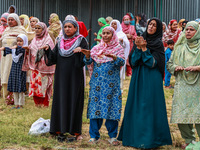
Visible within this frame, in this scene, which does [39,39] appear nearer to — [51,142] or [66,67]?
[66,67]

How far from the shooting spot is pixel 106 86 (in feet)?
17.3

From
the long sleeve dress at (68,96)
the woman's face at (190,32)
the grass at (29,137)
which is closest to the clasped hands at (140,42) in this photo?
the woman's face at (190,32)

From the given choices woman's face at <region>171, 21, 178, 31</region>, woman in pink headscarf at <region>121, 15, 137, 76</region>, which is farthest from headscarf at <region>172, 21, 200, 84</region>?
woman in pink headscarf at <region>121, 15, 137, 76</region>

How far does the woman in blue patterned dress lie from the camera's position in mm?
5250

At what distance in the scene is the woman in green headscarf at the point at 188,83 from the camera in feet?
16.5

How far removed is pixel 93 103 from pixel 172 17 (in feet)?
27.9

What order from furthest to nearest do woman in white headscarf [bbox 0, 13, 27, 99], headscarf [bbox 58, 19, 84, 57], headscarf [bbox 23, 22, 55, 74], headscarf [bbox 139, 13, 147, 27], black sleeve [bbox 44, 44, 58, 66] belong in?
headscarf [bbox 139, 13, 147, 27] < woman in white headscarf [bbox 0, 13, 27, 99] < headscarf [bbox 23, 22, 55, 74] < black sleeve [bbox 44, 44, 58, 66] < headscarf [bbox 58, 19, 84, 57]

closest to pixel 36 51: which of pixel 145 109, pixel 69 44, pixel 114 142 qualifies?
pixel 69 44

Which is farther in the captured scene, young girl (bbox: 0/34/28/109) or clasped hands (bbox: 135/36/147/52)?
young girl (bbox: 0/34/28/109)

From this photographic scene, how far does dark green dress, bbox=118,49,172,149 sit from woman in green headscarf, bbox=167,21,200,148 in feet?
0.69

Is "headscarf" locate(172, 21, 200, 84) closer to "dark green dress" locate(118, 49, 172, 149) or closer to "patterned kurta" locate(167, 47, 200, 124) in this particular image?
"patterned kurta" locate(167, 47, 200, 124)

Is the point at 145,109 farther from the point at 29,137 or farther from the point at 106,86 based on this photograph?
the point at 29,137

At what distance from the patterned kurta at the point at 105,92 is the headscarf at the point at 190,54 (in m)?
0.79

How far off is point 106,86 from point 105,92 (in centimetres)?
8
